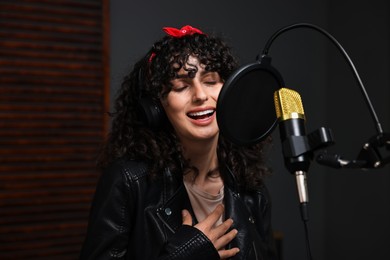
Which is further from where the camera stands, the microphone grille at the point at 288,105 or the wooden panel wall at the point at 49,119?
the wooden panel wall at the point at 49,119

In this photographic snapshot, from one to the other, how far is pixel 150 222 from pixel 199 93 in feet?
1.40

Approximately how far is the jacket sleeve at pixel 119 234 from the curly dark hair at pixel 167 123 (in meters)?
0.14

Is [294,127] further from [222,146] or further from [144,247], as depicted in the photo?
[222,146]

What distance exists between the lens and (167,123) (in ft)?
5.42

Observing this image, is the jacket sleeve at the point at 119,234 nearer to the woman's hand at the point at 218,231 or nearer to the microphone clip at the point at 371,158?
the woman's hand at the point at 218,231

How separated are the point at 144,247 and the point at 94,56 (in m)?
1.49

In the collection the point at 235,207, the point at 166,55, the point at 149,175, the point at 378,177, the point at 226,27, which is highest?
the point at 226,27

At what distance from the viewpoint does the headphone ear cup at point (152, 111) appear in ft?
4.97

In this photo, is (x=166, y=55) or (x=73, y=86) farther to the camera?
(x=73, y=86)

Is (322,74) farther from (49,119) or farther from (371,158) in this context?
(371,158)

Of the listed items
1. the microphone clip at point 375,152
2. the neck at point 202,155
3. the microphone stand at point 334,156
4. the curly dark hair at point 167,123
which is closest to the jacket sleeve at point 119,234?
the curly dark hair at point 167,123

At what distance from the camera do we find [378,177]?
2756 millimetres

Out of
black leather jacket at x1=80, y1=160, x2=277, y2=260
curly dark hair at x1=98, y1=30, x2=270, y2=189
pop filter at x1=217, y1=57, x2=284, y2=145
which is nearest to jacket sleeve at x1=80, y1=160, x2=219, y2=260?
black leather jacket at x1=80, y1=160, x2=277, y2=260

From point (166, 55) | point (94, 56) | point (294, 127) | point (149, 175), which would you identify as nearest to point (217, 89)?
point (166, 55)
